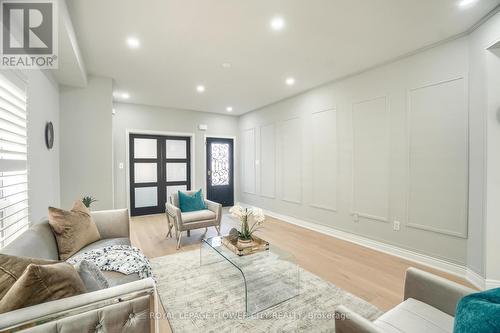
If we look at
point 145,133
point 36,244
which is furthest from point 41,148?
point 145,133

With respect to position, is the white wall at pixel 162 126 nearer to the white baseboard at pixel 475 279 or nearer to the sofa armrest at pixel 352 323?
the white baseboard at pixel 475 279

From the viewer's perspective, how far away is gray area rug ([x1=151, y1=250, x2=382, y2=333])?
1.80 meters

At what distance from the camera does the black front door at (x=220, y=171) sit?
6414 millimetres

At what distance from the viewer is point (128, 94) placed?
15.5 feet

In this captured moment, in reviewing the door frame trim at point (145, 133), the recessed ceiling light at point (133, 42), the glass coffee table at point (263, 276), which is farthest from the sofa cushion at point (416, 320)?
the door frame trim at point (145, 133)

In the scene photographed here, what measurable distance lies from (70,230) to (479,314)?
2.76 meters

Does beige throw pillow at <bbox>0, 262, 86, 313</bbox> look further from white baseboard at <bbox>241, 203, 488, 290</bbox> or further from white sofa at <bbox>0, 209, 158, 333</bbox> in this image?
white baseboard at <bbox>241, 203, 488, 290</bbox>

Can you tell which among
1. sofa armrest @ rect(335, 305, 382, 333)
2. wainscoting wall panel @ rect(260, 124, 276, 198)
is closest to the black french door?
wainscoting wall panel @ rect(260, 124, 276, 198)

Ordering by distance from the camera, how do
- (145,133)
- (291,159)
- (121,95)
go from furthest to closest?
(145,133)
(291,159)
(121,95)

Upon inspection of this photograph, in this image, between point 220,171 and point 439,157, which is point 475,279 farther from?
point 220,171

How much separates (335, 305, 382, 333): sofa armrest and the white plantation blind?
96.6 inches

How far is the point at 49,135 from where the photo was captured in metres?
2.98

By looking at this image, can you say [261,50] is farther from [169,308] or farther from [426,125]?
[169,308]

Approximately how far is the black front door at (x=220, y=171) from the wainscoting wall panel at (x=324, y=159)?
299cm
